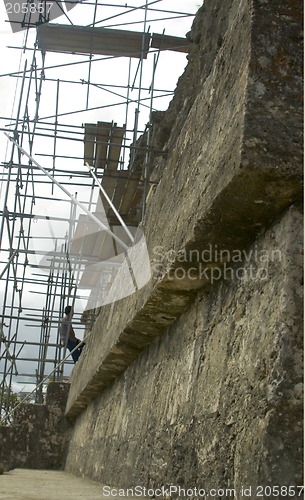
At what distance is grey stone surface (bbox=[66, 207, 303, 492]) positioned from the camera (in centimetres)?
186

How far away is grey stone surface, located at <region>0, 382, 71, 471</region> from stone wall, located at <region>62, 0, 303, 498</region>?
4.78 metres

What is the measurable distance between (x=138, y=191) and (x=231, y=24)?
30.6 feet

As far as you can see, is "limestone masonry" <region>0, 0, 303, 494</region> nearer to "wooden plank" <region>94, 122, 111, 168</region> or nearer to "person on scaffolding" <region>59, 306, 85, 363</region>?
"wooden plank" <region>94, 122, 111, 168</region>

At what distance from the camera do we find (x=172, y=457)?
9.26 feet

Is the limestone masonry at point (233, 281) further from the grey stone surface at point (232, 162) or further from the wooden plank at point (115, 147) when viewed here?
the wooden plank at point (115, 147)

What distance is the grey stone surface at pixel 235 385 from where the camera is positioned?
1861 mm

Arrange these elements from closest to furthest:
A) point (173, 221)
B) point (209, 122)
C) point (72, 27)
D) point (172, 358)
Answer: point (209, 122)
point (173, 221)
point (172, 358)
point (72, 27)

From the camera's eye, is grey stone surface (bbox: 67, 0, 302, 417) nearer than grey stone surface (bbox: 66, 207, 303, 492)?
No

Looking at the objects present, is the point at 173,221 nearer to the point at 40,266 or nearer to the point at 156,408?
the point at 156,408

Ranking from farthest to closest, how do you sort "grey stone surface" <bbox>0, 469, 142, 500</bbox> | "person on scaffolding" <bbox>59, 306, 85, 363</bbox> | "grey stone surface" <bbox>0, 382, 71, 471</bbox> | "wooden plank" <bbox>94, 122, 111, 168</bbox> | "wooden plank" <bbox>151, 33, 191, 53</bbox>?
"wooden plank" <bbox>151, 33, 191, 53</bbox>
"person on scaffolding" <bbox>59, 306, 85, 363</bbox>
"wooden plank" <bbox>94, 122, 111, 168</bbox>
"grey stone surface" <bbox>0, 382, 71, 471</bbox>
"grey stone surface" <bbox>0, 469, 142, 500</bbox>

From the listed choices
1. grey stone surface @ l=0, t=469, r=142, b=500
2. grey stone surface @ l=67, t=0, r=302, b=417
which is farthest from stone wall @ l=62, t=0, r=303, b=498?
grey stone surface @ l=0, t=469, r=142, b=500

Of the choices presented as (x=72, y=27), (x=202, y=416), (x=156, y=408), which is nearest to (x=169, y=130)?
(x=72, y=27)

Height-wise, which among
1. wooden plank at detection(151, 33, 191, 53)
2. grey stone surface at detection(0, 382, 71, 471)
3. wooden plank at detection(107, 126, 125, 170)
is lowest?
grey stone surface at detection(0, 382, 71, 471)

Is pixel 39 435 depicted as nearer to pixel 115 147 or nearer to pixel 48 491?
pixel 115 147
